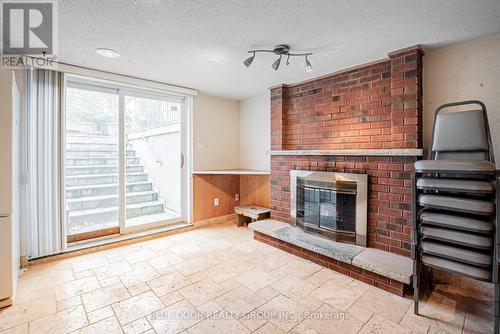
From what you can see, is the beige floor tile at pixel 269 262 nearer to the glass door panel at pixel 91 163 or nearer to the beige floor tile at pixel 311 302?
the beige floor tile at pixel 311 302

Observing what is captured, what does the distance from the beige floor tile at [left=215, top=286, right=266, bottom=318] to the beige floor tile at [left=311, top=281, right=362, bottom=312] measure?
0.51 metres

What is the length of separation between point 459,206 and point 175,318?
218 centimetres

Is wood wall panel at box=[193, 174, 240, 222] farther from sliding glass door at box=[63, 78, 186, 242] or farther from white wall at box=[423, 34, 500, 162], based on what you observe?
white wall at box=[423, 34, 500, 162]

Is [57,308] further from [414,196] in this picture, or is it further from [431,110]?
[431,110]

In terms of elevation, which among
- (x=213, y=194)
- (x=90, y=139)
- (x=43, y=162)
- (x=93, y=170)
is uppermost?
(x=90, y=139)

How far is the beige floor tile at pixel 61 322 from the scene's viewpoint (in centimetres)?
162

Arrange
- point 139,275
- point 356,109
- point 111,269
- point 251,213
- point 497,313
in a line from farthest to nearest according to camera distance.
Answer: point 251,213 < point 356,109 < point 111,269 < point 139,275 < point 497,313

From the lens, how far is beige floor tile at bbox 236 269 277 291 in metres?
2.16

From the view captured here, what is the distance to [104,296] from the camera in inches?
79.2

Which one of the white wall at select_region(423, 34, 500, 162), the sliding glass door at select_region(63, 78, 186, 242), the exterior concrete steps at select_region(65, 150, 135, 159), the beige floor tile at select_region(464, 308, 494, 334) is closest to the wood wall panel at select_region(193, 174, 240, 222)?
the sliding glass door at select_region(63, 78, 186, 242)

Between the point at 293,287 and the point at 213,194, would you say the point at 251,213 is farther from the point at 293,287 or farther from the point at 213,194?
the point at 293,287

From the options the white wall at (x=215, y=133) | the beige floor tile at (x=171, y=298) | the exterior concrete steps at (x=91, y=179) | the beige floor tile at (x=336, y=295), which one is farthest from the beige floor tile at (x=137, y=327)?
the white wall at (x=215, y=133)

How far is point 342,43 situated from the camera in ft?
7.12

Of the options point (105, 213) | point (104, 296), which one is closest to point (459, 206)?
point (104, 296)
